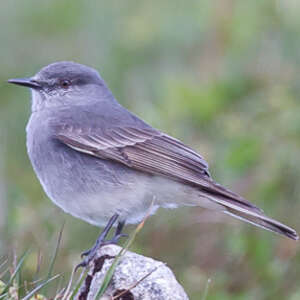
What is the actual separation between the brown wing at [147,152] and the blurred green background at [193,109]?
834 mm

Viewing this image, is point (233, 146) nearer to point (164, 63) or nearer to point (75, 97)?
point (75, 97)

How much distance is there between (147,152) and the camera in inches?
255

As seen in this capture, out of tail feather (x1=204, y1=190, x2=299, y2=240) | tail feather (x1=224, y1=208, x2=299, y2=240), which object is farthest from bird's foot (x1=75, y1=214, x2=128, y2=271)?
tail feather (x1=224, y1=208, x2=299, y2=240)

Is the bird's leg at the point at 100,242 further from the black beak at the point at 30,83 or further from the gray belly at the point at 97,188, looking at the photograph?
the black beak at the point at 30,83

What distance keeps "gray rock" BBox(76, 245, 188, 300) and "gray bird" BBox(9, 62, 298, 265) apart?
0.68m

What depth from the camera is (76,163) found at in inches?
254

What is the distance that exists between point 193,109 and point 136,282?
168 inches

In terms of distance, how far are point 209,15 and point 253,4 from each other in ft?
2.41

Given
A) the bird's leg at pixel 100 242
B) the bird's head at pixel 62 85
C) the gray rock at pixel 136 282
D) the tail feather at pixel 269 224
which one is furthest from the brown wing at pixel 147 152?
the gray rock at pixel 136 282

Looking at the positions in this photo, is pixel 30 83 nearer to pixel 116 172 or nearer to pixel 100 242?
pixel 116 172

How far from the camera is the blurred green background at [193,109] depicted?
7492 millimetres

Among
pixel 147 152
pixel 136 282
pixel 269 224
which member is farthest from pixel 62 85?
pixel 136 282

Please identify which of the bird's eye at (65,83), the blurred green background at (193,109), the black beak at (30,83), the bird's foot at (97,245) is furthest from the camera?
the blurred green background at (193,109)

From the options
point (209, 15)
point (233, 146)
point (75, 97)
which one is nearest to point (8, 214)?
point (75, 97)
